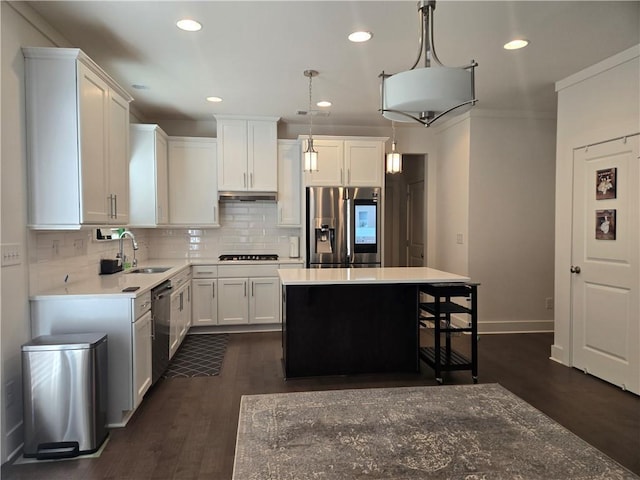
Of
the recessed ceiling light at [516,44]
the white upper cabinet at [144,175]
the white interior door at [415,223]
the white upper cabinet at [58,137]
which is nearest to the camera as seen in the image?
the white upper cabinet at [58,137]

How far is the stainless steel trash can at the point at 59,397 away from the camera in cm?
235

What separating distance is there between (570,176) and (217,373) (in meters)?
3.69

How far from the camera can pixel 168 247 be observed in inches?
218

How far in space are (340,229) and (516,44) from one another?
2730mm

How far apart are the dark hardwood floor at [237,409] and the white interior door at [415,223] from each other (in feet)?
6.78

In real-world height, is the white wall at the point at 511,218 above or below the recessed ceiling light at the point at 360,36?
below

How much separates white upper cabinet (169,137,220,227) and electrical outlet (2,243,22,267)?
9.04 feet

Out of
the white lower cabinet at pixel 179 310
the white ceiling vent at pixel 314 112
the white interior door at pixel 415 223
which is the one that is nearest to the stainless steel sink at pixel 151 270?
the white lower cabinet at pixel 179 310

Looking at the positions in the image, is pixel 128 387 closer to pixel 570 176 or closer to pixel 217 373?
pixel 217 373

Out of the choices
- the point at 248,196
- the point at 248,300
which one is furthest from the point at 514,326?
the point at 248,196

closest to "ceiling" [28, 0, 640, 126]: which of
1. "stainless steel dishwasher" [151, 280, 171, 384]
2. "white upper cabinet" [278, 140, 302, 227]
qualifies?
"white upper cabinet" [278, 140, 302, 227]

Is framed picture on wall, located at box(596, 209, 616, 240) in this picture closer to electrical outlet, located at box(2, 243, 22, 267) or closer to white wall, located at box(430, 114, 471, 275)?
white wall, located at box(430, 114, 471, 275)

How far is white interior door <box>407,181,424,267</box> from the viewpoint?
6.24 meters

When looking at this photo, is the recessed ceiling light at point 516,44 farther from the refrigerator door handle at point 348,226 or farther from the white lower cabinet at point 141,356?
the white lower cabinet at point 141,356
